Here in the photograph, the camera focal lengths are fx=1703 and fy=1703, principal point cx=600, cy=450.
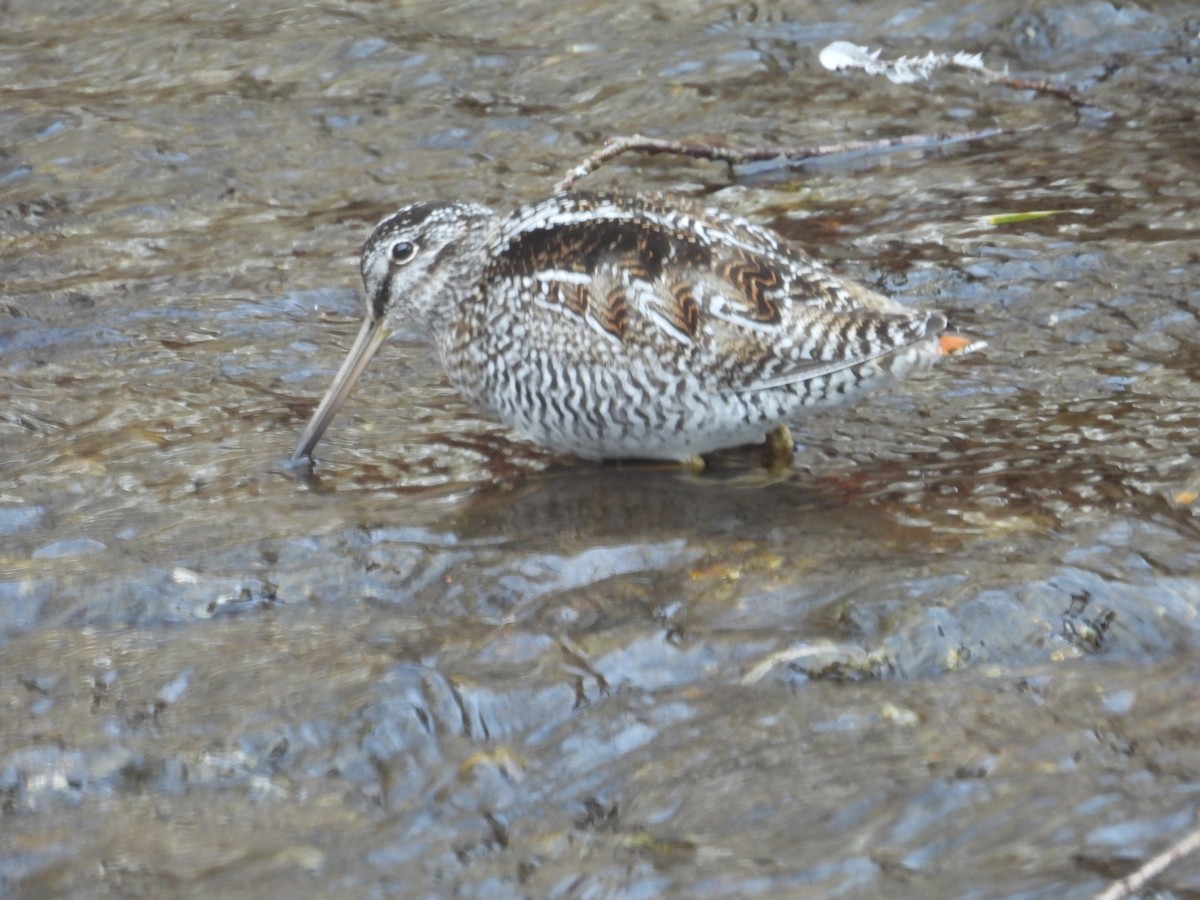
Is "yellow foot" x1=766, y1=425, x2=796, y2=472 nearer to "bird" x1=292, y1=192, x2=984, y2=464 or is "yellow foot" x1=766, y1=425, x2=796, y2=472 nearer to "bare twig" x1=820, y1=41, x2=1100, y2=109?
"bird" x1=292, y1=192, x2=984, y2=464

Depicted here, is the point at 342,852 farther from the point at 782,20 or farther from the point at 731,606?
the point at 782,20

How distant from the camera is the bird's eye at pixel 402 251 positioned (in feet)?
19.6

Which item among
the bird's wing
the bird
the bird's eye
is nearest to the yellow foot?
the bird

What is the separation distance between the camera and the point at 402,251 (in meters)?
5.98

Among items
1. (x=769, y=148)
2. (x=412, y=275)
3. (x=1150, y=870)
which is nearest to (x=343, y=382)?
(x=412, y=275)

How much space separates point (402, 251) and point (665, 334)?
1.24 metres

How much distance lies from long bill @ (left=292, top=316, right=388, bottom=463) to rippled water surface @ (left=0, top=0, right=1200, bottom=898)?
0.31 feet

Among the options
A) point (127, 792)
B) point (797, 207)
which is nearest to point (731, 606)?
point (127, 792)

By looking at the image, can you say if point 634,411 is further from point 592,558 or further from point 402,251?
point 402,251

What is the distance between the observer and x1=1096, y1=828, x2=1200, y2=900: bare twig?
10.0 feet

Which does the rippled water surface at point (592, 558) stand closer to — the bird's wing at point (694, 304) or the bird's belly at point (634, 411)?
the bird's belly at point (634, 411)

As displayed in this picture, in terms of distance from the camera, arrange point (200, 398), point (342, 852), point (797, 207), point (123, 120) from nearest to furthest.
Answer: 1. point (342, 852)
2. point (200, 398)
3. point (797, 207)
4. point (123, 120)

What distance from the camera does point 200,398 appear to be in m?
6.19

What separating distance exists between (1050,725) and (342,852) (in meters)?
1.59
